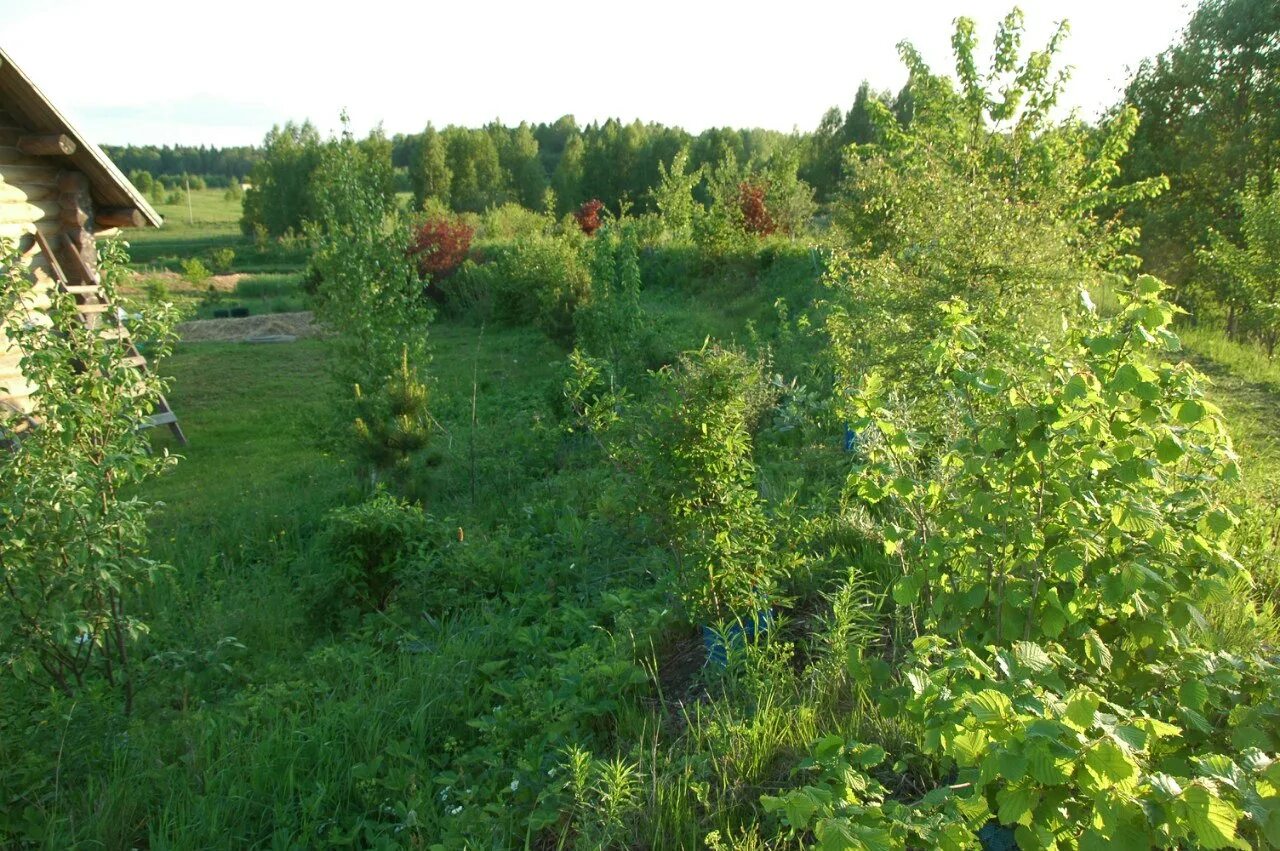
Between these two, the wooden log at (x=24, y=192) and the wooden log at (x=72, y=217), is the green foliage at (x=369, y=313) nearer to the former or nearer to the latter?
the wooden log at (x=72, y=217)

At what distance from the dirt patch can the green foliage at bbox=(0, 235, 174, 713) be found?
1546 centimetres

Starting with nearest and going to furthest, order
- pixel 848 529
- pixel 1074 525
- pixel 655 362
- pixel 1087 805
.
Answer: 1. pixel 1087 805
2. pixel 1074 525
3. pixel 848 529
4. pixel 655 362

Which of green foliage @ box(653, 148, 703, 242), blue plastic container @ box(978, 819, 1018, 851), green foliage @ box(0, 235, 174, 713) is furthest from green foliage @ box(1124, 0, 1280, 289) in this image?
green foliage @ box(0, 235, 174, 713)

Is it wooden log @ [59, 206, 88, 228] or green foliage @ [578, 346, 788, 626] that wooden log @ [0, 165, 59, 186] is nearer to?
wooden log @ [59, 206, 88, 228]

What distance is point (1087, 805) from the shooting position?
1771mm

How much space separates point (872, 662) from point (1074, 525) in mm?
683

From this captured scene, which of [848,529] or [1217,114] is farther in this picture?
[1217,114]

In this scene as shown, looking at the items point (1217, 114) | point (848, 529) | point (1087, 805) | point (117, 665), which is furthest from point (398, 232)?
point (1217, 114)

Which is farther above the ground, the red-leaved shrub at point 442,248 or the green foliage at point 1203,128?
Result: the green foliage at point 1203,128

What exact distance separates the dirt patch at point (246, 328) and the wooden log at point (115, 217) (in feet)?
30.8

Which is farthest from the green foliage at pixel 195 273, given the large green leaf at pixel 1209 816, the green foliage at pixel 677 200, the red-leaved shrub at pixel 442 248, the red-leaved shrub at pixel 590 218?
the large green leaf at pixel 1209 816

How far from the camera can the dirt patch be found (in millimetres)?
19578

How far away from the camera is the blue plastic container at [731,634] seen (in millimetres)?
3623

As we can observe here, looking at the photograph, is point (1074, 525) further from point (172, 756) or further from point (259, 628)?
point (259, 628)
